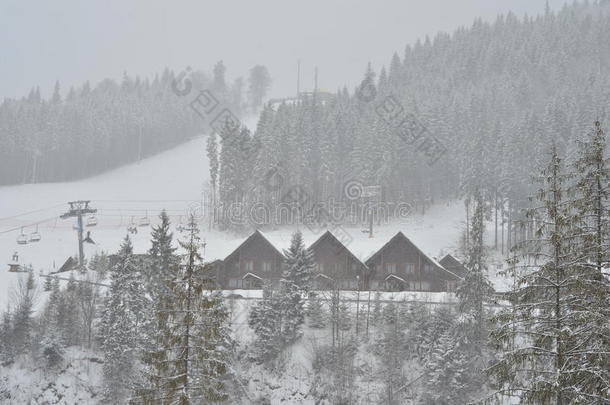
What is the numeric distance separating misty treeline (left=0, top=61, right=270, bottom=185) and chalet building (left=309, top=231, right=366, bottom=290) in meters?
87.7

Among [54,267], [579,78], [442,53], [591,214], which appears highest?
[442,53]

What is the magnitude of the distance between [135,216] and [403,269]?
54486mm

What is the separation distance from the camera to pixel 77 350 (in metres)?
42.3

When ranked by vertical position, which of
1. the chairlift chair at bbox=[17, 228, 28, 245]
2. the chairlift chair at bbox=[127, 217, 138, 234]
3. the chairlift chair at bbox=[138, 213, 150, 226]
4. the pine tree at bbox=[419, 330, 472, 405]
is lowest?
the pine tree at bbox=[419, 330, 472, 405]

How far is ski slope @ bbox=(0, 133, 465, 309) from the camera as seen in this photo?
66.2 metres

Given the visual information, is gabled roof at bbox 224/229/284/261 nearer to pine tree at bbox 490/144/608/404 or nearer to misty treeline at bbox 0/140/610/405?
misty treeline at bbox 0/140/610/405

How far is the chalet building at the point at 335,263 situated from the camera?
2018 inches

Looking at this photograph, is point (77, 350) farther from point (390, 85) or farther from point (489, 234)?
point (390, 85)

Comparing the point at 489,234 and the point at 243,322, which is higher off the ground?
the point at 489,234

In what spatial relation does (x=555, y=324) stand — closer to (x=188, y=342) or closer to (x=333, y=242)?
(x=188, y=342)

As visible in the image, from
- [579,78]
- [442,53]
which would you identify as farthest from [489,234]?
[442,53]

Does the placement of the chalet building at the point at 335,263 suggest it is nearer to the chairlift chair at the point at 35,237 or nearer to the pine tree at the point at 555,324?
the pine tree at the point at 555,324

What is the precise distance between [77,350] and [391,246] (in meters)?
28.6

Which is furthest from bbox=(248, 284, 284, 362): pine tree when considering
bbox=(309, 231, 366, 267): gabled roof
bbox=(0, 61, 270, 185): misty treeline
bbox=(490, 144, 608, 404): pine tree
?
bbox=(0, 61, 270, 185): misty treeline
